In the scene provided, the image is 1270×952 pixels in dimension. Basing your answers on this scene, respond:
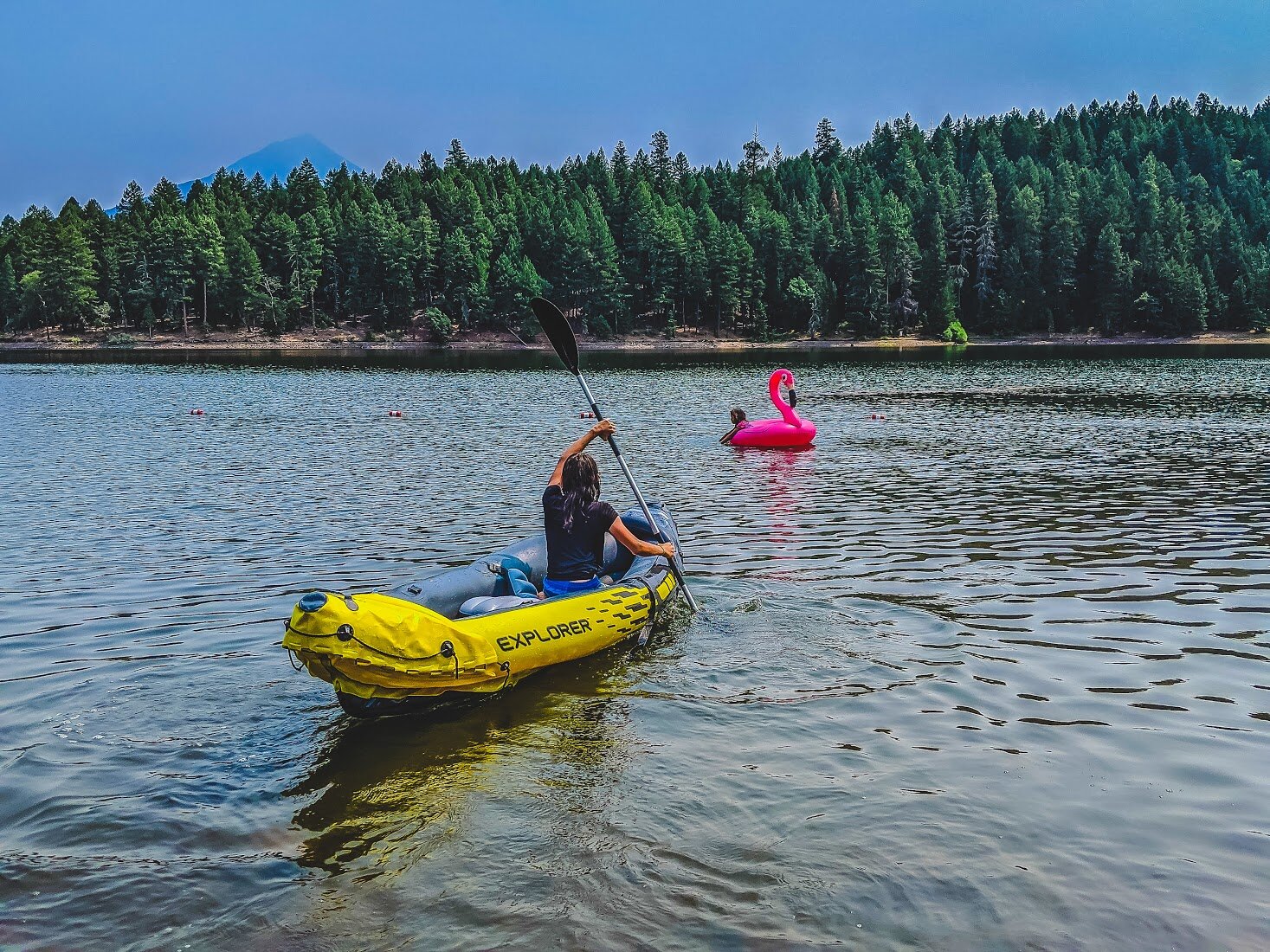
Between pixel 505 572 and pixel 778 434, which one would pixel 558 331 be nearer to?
pixel 505 572

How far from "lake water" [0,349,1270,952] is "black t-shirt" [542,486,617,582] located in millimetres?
967

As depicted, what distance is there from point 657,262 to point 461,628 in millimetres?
110974

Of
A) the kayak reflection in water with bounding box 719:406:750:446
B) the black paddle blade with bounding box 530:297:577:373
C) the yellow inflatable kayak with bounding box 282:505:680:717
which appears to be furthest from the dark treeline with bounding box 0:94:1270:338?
the yellow inflatable kayak with bounding box 282:505:680:717

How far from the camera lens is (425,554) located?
48.9 ft

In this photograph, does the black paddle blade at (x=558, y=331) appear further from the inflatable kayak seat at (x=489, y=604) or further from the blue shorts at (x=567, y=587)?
the inflatable kayak seat at (x=489, y=604)

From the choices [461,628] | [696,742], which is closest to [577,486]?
[461,628]

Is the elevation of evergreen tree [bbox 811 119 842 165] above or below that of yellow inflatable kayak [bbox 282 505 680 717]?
above

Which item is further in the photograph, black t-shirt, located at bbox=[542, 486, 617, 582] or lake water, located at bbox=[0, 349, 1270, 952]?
black t-shirt, located at bbox=[542, 486, 617, 582]

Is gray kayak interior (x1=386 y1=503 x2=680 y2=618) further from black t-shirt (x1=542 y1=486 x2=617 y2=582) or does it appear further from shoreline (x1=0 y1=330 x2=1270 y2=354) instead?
shoreline (x1=0 y1=330 x2=1270 y2=354)

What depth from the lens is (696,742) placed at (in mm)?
8445

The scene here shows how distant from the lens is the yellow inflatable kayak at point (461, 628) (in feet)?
25.7

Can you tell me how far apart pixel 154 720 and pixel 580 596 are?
3.92m

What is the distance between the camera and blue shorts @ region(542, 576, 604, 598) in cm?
1069

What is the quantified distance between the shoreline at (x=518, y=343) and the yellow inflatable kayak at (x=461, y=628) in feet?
293
